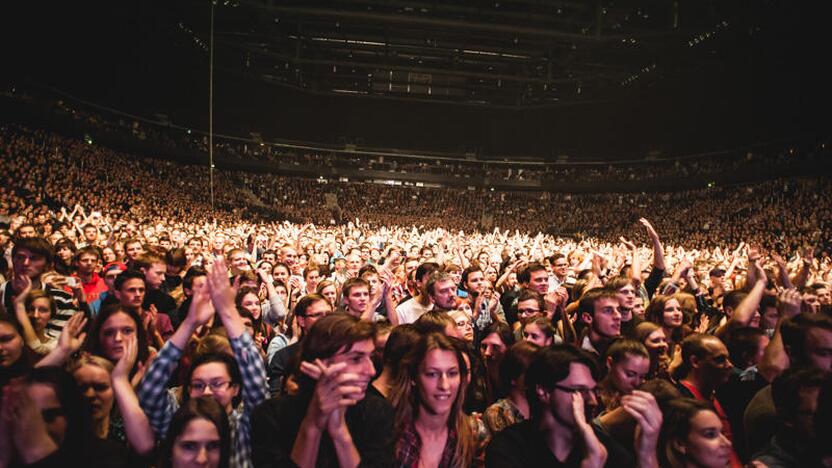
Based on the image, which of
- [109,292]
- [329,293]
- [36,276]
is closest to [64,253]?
[36,276]

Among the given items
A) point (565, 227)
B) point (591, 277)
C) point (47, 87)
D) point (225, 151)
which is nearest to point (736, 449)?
point (591, 277)

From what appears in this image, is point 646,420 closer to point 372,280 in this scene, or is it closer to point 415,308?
point 415,308

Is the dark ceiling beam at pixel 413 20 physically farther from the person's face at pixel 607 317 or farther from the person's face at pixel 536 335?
the person's face at pixel 536 335

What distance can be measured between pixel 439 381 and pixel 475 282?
3096 millimetres

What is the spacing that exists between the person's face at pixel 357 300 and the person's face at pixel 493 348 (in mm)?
1166

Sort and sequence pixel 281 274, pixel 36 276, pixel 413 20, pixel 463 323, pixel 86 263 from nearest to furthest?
pixel 463 323
pixel 36 276
pixel 86 263
pixel 281 274
pixel 413 20

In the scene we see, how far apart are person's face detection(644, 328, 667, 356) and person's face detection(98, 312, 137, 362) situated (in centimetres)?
324

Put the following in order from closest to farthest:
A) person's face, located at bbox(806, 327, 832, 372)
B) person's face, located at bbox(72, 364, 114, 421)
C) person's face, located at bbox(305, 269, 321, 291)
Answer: person's face, located at bbox(72, 364, 114, 421) < person's face, located at bbox(806, 327, 832, 372) < person's face, located at bbox(305, 269, 321, 291)

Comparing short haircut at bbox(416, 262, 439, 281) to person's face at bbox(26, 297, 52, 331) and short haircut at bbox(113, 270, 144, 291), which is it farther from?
person's face at bbox(26, 297, 52, 331)

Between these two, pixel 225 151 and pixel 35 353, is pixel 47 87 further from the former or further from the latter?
pixel 35 353

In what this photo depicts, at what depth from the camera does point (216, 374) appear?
2.63 metres

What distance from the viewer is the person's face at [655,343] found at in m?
3.59

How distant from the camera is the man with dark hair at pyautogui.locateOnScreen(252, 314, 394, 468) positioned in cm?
184

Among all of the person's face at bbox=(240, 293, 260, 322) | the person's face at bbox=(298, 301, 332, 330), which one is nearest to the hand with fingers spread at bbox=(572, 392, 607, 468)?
the person's face at bbox=(298, 301, 332, 330)
